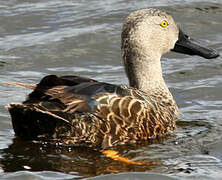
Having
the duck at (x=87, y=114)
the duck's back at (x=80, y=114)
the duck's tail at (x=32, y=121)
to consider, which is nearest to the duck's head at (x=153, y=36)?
the duck at (x=87, y=114)

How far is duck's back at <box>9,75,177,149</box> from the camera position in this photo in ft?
22.5

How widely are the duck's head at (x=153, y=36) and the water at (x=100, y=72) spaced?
3.21ft

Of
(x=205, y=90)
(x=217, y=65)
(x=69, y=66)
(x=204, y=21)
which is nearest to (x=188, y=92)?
(x=205, y=90)

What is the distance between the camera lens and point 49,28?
12.6 metres

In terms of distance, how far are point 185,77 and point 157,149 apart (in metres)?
3.37

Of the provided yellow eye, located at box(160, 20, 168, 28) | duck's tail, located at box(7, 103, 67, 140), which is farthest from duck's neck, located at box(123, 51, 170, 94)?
duck's tail, located at box(7, 103, 67, 140)

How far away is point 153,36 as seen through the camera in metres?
8.43

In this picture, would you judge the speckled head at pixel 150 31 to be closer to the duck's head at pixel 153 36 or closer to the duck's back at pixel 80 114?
the duck's head at pixel 153 36

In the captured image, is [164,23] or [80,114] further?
[164,23]

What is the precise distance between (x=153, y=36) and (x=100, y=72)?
243cm

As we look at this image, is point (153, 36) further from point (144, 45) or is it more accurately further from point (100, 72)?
point (100, 72)

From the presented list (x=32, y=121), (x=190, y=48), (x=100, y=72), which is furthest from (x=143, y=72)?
(x=100, y=72)

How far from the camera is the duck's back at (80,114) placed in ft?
22.5

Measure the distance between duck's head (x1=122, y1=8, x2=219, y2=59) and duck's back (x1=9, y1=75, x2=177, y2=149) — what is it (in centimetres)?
111
